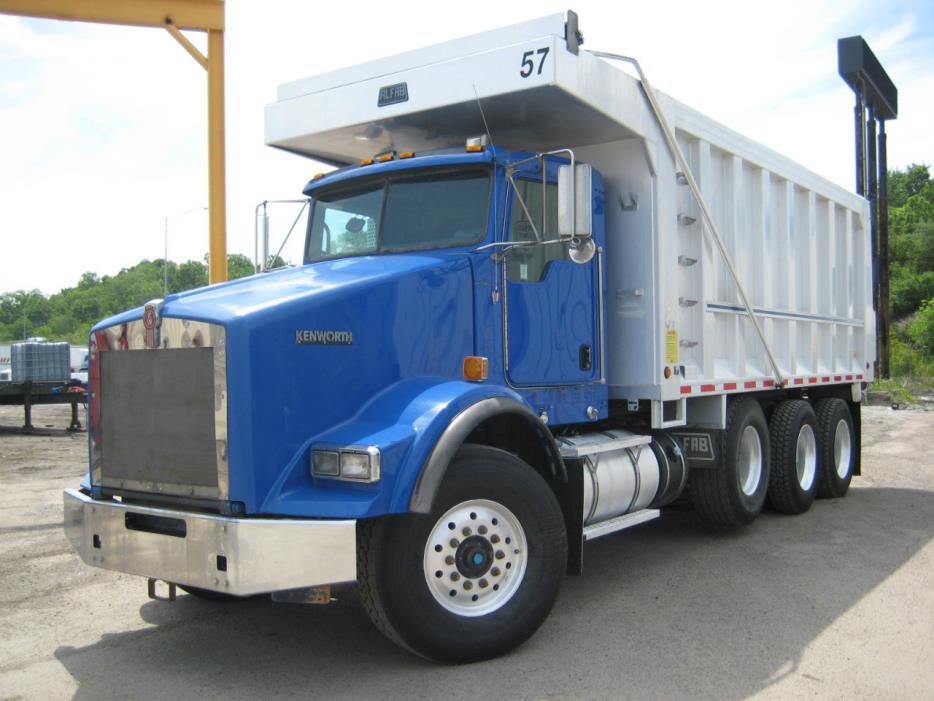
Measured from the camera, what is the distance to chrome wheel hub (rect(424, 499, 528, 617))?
4398 millimetres

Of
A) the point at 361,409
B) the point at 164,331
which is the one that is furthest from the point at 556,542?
the point at 164,331

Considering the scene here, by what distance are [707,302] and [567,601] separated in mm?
2916

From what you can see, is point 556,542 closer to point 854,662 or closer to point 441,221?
point 854,662

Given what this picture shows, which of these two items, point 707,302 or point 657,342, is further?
point 707,302

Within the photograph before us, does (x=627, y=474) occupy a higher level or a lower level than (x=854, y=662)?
higher

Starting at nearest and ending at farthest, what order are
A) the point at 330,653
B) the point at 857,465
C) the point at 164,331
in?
1. the point at 164,331
2. the point at 330,653
3. the point at 857,465

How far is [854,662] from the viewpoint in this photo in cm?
449

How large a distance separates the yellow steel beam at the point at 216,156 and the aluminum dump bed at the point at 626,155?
307 centimetres

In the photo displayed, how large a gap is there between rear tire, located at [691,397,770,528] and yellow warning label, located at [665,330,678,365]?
1202mm

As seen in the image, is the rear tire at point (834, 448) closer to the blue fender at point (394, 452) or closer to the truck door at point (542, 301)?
the truck door at point (542, 301)

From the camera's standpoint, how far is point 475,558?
14.9 ft

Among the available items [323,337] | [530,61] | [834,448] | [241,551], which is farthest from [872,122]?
[241,551]

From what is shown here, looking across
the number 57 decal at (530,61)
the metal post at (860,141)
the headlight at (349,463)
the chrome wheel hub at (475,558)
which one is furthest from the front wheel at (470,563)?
the metal post at (860,141)

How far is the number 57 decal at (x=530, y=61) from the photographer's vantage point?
17.6 feet
